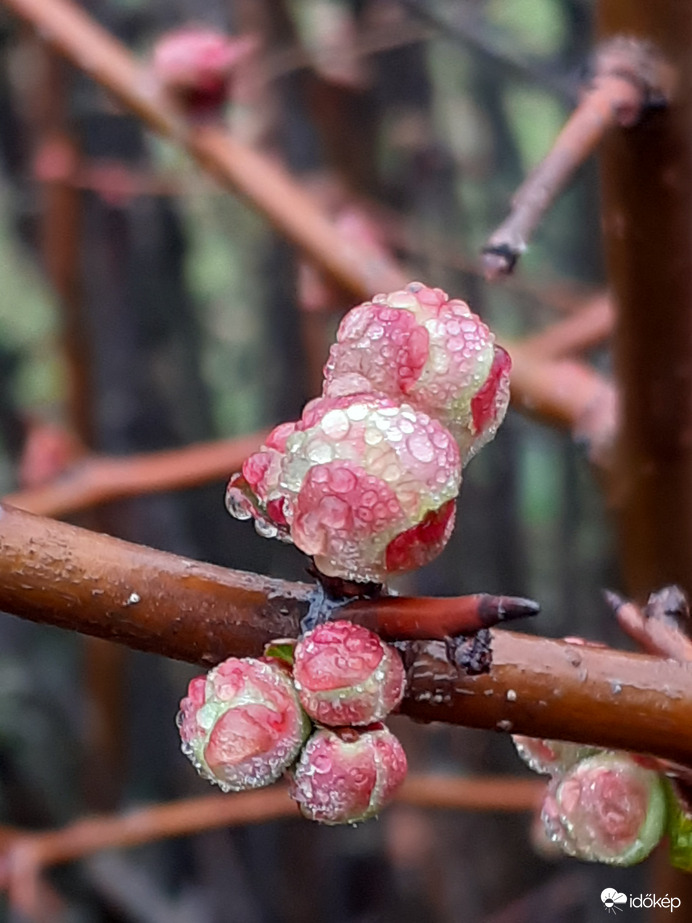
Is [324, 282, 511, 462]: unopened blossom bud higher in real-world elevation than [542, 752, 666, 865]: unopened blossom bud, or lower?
higher

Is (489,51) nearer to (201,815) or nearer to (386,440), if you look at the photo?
(201,815)

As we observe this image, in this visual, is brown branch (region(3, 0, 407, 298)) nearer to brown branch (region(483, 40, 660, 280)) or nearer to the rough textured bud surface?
brown branch (region(483, 40, 660, 280))

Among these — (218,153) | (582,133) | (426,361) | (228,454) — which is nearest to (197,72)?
(218,153)

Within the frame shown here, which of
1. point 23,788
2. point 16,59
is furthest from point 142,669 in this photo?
point 16,59

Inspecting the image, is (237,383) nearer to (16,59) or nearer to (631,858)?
(16,59)

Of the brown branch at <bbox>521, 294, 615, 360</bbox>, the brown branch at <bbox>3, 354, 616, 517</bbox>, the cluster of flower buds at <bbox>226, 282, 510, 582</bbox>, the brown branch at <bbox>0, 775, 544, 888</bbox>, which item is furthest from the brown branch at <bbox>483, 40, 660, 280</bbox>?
the brown branch at <bbox>0, 775, 544, 888</bbox>

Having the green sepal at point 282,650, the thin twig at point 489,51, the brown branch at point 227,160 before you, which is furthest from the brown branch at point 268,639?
→ the thin twig at point 489,51

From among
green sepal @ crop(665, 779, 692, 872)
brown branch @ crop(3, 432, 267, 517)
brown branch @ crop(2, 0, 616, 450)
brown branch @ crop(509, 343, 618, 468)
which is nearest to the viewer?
green sepal @ crop(665, 779, 692, 872)
